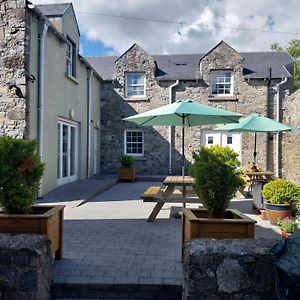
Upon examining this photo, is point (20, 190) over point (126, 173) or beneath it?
over

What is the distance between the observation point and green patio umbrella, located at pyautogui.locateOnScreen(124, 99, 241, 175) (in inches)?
A: 253

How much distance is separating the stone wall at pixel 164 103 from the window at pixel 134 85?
10.6 inches

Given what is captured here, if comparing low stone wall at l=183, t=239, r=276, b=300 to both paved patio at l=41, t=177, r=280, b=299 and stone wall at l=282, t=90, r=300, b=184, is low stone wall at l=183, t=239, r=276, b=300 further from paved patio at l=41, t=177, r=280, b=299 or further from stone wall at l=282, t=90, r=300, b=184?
stone wall at l=282, t=90, r=300, b=184

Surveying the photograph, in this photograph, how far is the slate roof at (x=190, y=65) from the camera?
16703 mm

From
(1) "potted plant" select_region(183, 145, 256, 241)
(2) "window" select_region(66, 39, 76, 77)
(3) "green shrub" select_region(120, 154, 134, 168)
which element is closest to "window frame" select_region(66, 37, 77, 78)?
(2) "window" select_region(66, 39, 76, 77)

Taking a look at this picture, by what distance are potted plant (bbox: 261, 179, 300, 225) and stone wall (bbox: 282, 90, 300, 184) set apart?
666cm

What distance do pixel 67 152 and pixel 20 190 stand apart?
27.9ft

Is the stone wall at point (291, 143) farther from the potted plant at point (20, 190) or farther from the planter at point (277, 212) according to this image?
the potted plant at point (20, 190)

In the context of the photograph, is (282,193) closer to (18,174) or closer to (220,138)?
(18,174)

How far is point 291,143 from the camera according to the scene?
14.4 m

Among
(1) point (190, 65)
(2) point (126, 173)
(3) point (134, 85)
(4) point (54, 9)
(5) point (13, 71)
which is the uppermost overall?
(4) point (54, 9)

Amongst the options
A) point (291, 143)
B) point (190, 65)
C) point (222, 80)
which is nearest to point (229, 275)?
point (291, 143)

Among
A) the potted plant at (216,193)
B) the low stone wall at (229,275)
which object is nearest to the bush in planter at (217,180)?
the potted plant at (216,193)

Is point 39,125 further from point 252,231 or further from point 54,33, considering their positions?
point 252,231
